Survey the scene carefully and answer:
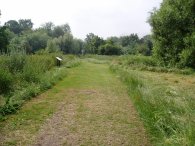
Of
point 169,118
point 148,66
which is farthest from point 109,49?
point 169,118

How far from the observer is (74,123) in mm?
7957

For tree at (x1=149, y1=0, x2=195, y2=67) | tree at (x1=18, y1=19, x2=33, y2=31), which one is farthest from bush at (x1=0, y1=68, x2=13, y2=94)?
tree at (x1=18, y1=19, x2=33, y2=31)

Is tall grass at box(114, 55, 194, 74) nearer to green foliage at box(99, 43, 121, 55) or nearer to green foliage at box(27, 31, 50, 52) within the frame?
green foliage at box(99, 43, 121, 55)

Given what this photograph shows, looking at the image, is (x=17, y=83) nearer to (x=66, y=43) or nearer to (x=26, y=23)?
(x=66, y=43)

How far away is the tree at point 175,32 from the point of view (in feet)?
87.4

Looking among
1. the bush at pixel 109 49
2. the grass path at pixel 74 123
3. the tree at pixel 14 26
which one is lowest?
the grass path at pixel 74 123

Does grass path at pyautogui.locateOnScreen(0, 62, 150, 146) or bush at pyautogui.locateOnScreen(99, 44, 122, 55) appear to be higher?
bush at pyautogui.locateOnScreen(99, 44, 122, 55)

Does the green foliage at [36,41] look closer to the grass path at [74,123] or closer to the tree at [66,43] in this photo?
the tree at [66,43]

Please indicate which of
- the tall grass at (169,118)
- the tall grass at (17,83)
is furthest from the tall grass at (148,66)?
the tall grass at (169,118)

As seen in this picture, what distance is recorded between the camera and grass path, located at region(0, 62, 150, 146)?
6652 mm

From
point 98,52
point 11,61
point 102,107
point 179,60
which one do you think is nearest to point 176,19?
point 179,60

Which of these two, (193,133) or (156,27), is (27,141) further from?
(156,27)

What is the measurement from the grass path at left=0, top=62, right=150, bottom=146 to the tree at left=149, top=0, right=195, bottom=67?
16241 mm

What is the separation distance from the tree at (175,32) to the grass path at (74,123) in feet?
A: 53.3
